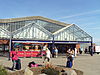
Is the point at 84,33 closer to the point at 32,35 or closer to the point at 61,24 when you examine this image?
the point at 32,35

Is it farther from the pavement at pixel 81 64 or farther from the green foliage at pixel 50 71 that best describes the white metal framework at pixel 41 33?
the green foliage at pixel 50 71

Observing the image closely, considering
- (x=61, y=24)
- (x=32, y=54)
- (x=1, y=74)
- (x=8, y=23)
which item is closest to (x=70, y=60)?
(x=1, y=74)

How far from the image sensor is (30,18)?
Result: 44531mm

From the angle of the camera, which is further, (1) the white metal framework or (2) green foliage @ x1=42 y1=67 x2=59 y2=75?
(1) the white metal framework

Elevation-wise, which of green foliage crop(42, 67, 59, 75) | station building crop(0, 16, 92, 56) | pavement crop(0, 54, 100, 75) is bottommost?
pavement crop(0, 54, 100, 75)

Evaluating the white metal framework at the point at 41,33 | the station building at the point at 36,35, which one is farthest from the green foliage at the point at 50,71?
the white metal framework at the point at 41,33

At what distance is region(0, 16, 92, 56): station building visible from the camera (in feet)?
91.6

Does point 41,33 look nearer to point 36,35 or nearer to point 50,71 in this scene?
point 36,35

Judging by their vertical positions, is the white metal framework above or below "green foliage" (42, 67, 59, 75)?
above

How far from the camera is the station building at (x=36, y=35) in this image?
27.9 metres

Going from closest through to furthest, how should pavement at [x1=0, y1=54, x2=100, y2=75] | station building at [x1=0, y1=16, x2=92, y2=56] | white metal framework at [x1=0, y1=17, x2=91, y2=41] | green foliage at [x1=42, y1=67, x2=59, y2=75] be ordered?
green foliage at [x1=42, y1=67, x2=59, y2=75]
pavement at [x1=0, y1=54, x2=100, y2=75]
station building at [x1=0, y1=16, x2=92, y2=56]
white metal framework at [x1=0, y1=17, x2=91, y2=41]

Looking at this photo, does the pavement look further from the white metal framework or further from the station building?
the white metal framework

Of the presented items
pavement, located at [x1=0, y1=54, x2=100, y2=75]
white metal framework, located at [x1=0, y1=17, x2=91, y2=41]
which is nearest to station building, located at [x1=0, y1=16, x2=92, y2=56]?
white metal framework, located at [x1=0, y1=17, x2=91, y2=41]

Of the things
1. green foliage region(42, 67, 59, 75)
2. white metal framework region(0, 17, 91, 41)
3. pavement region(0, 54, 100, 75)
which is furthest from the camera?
white metal framework region(0, 17, 91, 41)
